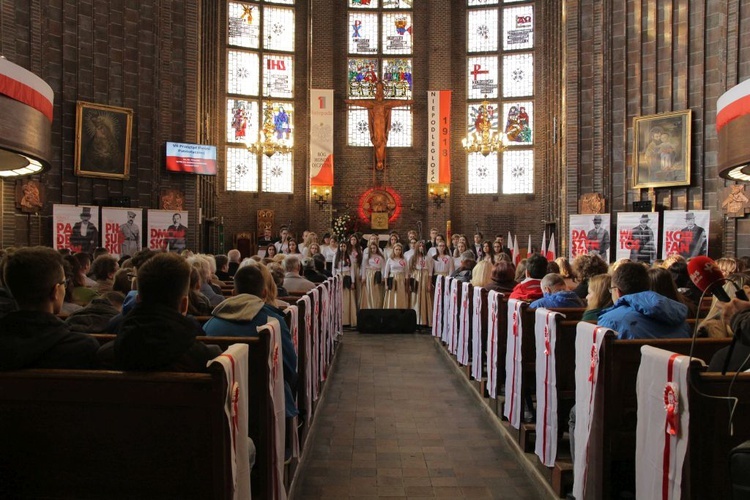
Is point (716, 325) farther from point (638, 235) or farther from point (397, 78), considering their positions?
point (397, 78)

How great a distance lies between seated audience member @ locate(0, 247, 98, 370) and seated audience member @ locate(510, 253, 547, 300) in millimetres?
3986

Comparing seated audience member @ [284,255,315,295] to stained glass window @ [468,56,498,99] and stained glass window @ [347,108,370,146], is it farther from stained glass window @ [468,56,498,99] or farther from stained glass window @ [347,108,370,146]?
stained glass window @ [468,56,498,99]

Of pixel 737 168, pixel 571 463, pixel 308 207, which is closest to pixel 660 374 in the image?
pixel 571 463

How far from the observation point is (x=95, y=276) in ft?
17.0

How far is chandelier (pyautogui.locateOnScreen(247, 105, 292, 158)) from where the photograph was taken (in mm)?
16984

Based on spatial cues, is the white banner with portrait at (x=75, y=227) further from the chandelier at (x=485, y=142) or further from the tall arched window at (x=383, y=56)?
the tall arched window at (x=383, y=56)

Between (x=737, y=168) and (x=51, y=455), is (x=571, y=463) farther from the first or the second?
(x=737, y=168)

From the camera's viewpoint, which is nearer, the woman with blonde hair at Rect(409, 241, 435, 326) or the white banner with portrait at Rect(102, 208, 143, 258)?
the woman with blonde hair at Rect(409, 241, 435, 326)

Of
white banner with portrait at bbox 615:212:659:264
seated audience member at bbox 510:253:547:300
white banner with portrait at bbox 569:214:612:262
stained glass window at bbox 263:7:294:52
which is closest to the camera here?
seated audience member at bbox 510:253:547:300

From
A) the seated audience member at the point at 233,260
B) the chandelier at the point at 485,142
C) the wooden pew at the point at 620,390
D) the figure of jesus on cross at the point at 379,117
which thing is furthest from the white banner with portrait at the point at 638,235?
the figure of jesus on cross at the point at 379,117

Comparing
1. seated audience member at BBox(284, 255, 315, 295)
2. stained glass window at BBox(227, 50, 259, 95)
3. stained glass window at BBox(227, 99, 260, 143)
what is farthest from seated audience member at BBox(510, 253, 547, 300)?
stained glass window at BBox(227, 50, 259, 95)

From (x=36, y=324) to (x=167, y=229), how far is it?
35.8ft

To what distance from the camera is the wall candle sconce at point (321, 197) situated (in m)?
19.2

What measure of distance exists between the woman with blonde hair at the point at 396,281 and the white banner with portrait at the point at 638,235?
13.7 ft
